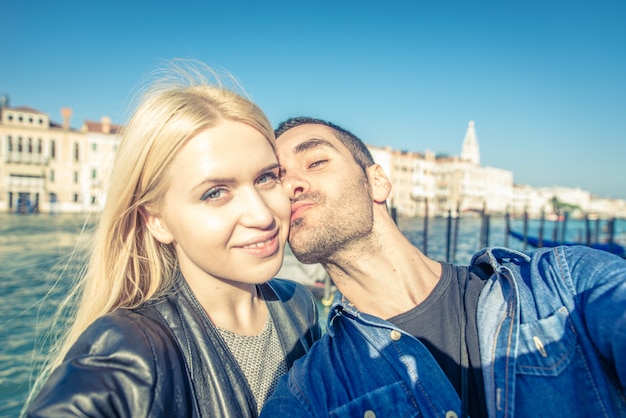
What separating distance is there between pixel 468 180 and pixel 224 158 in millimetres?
81013

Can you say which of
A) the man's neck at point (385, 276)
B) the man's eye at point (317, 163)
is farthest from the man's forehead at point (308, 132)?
the man's neck at point (385, 276)

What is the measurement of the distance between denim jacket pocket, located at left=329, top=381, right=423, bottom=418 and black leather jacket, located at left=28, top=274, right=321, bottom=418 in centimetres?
38

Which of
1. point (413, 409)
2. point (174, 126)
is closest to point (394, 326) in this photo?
point (413, 409)

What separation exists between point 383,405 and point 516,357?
53cm

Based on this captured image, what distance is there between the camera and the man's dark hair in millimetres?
2484

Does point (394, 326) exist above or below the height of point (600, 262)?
below

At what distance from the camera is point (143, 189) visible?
5.78ft

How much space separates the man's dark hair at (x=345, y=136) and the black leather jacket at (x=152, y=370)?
117 cm

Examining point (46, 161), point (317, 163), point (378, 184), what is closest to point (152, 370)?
point (317, 163)

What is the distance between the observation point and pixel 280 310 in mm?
2195

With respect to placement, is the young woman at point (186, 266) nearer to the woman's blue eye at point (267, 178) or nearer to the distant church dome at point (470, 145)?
the woman's blue eye at point (267, 178)

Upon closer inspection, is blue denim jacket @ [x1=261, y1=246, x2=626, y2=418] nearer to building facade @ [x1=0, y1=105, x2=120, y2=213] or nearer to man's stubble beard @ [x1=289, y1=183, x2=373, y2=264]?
man's stubble beard @ [x1=289, y1=183, x2=373, y2=264]

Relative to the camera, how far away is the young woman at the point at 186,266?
1.38 meters

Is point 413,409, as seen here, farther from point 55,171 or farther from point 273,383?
point 55,171
